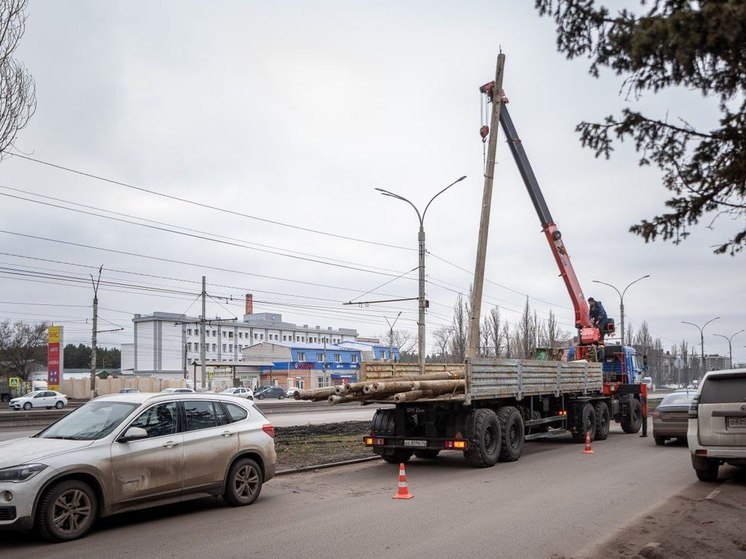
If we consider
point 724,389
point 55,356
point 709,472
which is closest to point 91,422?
point 724,389

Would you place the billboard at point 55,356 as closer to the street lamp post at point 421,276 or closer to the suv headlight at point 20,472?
the street lamp post at point 421,276

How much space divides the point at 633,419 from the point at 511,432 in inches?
355

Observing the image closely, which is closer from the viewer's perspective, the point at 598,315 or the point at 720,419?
the point at 720,419

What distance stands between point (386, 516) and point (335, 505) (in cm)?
112

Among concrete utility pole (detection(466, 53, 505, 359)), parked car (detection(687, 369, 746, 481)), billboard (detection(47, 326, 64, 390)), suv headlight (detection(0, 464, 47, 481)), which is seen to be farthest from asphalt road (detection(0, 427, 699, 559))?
billboard (detection(47, 326, 64, 390))

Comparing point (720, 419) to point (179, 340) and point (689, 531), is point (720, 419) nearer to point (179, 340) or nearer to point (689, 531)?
point (689, 531)

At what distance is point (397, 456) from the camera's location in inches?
586

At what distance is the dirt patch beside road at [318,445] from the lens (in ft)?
47.7

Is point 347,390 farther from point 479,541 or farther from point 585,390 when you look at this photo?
point 585,390

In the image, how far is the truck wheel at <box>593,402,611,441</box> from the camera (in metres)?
19.8

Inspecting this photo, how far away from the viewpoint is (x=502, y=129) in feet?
67.6

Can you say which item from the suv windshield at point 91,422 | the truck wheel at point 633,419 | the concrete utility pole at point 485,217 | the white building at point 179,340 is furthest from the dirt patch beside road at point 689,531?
the white building at point 179,340

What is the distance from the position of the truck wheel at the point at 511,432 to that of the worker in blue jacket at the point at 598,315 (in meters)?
8.69

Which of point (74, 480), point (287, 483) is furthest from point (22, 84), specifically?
point (287, 483)
